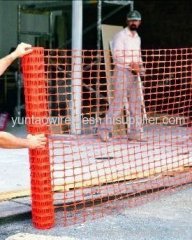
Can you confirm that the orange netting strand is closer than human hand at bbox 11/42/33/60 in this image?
No

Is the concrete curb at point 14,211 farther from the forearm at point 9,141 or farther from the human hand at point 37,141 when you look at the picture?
the forearm at point 9,141

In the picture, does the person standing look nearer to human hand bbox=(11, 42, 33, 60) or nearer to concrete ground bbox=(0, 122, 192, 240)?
concrete ground bbox=(0, 122, 192, 240)

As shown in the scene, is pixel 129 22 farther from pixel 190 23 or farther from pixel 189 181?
pixel 190 23

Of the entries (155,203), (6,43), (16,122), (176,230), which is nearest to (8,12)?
(6,43)

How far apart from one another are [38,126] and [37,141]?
17 cm

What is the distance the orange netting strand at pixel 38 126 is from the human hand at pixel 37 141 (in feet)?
0.27

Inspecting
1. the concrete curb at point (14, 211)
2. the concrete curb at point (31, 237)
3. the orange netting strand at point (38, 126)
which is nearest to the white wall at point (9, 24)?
the concrete curb at point (14, 211)

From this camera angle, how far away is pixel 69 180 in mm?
5430

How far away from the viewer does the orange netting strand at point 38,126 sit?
4.20 metres

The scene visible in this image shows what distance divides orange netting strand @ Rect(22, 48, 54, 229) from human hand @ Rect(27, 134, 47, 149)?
82mm

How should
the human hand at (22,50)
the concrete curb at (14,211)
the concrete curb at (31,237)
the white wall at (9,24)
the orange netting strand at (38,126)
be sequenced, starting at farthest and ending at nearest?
the white wall at (9,24), the concrete curb at (14,211), the orange netting strand at (38,126), the human hand at (22,50), the concrete curb at (31,237)

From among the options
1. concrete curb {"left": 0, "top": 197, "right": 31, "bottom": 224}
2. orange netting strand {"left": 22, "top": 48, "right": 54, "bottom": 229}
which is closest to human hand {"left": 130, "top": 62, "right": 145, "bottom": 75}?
concrete curb {"left": 0, "top": 197, "right": 31, "bottom": 224}

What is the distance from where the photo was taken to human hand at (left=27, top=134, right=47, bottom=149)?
13.2 ft

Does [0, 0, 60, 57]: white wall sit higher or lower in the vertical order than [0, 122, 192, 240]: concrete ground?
higher
